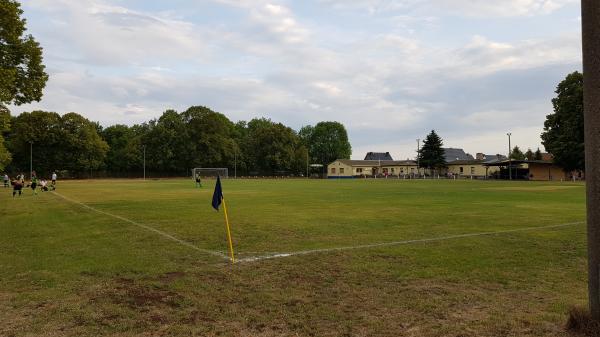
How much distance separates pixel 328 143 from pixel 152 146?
55.9 metres

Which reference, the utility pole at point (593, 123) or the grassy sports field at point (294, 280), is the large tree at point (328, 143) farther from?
the utility pole at point (593, 123)

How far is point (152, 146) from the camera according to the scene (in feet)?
339

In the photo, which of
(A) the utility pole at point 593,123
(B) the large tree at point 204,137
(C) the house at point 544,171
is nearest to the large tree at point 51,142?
(B) the large tree at point 204,137

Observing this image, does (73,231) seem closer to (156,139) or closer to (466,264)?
(466,264)

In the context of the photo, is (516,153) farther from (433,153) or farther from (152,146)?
(152,146)

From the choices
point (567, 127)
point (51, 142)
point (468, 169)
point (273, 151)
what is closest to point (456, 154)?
point (468, 169)

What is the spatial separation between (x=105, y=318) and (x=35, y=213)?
1674cm

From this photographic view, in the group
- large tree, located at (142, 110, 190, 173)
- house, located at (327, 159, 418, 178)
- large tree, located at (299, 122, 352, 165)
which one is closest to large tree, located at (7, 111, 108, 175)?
large tree, located at (142, 110, 190, 173)

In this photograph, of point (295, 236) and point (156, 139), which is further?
point (156, 139)

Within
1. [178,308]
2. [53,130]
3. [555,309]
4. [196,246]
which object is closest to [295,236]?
[196,246]

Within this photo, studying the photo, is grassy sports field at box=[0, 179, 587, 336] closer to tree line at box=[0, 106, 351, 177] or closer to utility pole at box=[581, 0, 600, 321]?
utility pole at box=[581, 0, 600, 321]

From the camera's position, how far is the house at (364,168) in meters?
124

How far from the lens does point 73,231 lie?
1369 centimetres

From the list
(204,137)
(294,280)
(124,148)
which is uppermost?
(204,137)
